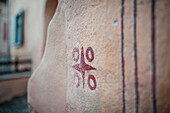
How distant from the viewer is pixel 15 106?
9.07 ft

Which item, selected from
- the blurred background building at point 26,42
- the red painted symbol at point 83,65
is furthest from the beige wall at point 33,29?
the red painted symbol at point 83,65

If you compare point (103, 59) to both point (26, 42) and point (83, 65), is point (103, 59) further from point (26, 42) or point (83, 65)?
point (26, 42)

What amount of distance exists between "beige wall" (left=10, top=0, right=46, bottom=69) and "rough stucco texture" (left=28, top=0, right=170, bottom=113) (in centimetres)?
221

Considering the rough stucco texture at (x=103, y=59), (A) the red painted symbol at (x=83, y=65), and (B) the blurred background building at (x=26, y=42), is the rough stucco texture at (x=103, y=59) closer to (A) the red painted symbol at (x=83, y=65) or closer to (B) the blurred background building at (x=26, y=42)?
(A) the red painted symbol at (x=83, y=65)

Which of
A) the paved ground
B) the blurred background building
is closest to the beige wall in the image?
the blurred background building

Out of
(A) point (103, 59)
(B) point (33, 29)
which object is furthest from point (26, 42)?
(A) point (103, 59)

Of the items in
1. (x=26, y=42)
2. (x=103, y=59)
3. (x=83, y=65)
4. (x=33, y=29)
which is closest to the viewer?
(x=103, y=59)

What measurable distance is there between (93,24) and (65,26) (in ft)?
1.40

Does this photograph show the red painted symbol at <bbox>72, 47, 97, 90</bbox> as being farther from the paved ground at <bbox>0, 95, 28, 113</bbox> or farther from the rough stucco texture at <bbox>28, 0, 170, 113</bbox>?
the paved ground at <bbox>0, 95, 28, 113</bbox>

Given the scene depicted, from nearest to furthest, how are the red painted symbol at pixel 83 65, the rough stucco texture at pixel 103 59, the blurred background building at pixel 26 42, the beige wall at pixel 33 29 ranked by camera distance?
the rough stucco texture at pixel 103 59 < the red painted symbol at pixel 83 65 < the blurred background building at pixel 26 42 < the beige wall at pixel 33 29

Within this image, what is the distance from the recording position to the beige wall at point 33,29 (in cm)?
338

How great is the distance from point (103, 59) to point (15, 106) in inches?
114

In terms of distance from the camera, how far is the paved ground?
2.57 meters

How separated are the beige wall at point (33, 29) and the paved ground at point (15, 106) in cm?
110
